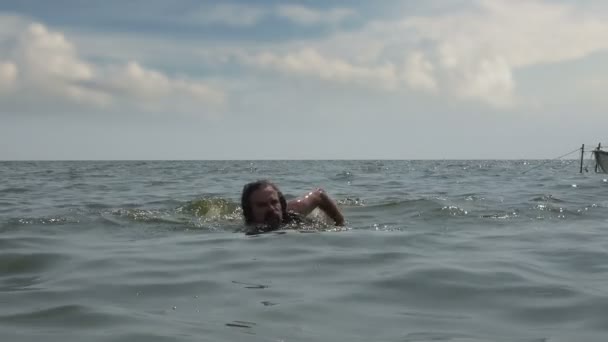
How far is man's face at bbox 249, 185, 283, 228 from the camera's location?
25.8 feet

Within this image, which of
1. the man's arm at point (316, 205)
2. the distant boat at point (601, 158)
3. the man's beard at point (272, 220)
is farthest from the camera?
the distant boat at point (601, 158)

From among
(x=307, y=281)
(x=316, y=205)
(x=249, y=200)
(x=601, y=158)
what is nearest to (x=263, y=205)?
(x=249, y=200)

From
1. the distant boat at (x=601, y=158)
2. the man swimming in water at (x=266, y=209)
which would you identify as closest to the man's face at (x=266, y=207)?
the man swimming in water at (x=266, y=209)

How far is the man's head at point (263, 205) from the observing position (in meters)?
7.89

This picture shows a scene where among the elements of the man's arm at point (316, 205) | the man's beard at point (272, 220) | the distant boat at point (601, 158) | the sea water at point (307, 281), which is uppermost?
the distant boat at point (601, 158)

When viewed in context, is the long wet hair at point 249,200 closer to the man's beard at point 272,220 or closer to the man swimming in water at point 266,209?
the man swimming in water at point 266,209

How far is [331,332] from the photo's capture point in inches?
137

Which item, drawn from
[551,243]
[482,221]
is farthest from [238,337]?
[482,221]

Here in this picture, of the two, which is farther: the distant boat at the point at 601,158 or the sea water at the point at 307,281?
the distant boat at the point at 601,158

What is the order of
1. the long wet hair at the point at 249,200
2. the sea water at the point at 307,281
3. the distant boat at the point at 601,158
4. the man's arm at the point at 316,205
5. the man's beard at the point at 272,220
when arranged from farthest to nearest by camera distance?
the distant boat at the point at 601,158, the man's arm at the point at 316,205, the long wet hair at the point at 249,200, the man's beard at the point at 272,220, the sea water at the point at 307,281

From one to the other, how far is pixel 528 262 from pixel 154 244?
12.5ft

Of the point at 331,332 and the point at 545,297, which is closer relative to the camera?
the point at 331,332

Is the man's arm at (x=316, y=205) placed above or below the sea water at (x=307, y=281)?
above

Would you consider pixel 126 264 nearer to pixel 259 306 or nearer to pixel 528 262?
pixel 259 306
